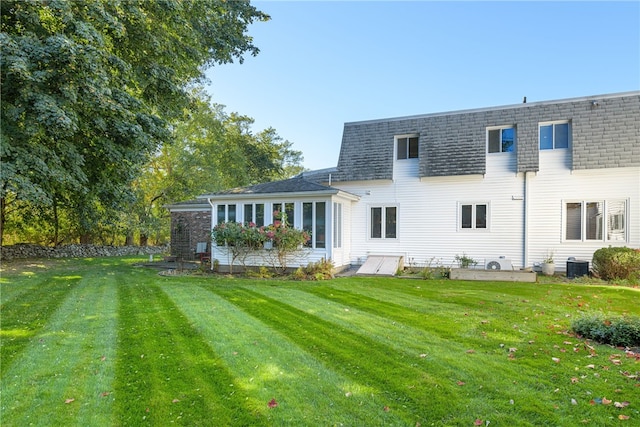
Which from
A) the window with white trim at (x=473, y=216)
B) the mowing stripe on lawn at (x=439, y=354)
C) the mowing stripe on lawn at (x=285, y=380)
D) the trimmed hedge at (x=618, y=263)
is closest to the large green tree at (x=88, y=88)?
the mowing stripe on lawn at (x=285, y=380)

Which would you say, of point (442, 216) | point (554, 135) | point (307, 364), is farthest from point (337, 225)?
point (307, 364)

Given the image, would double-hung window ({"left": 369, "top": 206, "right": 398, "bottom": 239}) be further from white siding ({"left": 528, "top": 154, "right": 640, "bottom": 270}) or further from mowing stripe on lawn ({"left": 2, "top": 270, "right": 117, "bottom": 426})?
mowing stripe on lawn ({"left": 2, "top": 270, "right": 117, "bottom": 426})

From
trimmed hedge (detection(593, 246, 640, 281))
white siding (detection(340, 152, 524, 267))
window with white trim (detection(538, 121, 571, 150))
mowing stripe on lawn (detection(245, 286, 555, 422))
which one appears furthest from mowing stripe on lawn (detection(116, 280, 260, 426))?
window with white trim (detection(538, 121, 571, 150))

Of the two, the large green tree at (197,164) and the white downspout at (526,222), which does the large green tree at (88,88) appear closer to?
the large green tree at (197,164)

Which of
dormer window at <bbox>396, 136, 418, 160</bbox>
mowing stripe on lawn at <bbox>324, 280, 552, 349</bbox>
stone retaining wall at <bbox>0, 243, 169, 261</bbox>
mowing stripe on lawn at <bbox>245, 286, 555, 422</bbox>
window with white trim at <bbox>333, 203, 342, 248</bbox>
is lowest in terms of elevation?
stone retaining wall at <bbox>0, 243, 169, 261</bbox>

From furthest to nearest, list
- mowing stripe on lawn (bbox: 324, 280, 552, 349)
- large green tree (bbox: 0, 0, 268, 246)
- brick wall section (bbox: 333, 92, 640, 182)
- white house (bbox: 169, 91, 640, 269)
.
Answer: white house (bbox: 169, 91, 640, 269) < brick wall section (bbox: 333, 92, 640, 182) < large green tree (bbox: 0, 0, 268, 246) < mowing stripe on lawn (bbox: 324, 280, 552, 349)

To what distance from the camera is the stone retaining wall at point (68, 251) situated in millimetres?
17595

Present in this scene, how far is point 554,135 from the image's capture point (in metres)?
12.5

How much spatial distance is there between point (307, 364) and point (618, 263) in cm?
1154

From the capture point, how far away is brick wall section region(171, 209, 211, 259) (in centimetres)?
1689

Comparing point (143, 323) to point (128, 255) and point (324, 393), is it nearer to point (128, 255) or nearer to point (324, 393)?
point (324, 393)

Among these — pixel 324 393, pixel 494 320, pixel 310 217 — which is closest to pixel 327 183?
pixel 310 217

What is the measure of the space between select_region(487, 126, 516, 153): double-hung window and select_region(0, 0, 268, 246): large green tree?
1127 centimetres

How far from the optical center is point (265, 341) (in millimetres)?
4750
